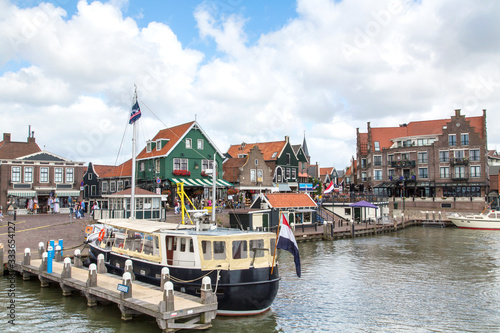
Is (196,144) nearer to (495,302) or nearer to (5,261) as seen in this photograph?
(5,261)

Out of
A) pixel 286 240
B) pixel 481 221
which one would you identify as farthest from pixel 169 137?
pixel 481 221

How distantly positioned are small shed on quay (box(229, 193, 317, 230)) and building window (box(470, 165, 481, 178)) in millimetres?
39508

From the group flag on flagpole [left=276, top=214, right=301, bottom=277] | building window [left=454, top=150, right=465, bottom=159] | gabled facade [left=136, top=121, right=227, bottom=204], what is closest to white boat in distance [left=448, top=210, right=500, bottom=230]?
building window [left=454, top=150, right=465, bottom=159]

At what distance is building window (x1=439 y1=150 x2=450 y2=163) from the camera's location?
73.8 meters

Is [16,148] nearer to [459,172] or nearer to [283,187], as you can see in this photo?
[283,187]

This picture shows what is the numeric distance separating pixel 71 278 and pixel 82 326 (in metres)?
4.17

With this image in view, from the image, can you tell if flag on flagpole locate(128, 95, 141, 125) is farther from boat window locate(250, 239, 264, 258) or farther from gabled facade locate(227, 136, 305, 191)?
gabled facade locate(227, 136, 305, 191)

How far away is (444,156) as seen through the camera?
244 ft

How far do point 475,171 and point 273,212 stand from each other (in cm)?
4726

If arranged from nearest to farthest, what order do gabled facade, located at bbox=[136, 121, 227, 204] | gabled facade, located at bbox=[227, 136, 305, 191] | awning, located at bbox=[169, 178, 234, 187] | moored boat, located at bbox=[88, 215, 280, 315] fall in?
1. moored boat, located at bbox=[88, 215, 280, 315]
2. awning, located at bbox=[169, 178, 234, 187]
3. gabled facade, located at bbox=[136, 121, 227, 204]
4. gabled facade, located at bbox=[227, 136, 305, 191]

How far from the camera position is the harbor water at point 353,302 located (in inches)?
649

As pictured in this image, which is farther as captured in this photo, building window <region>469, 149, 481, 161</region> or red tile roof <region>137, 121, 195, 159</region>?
building window <region>469, 149, 481, 161</region>

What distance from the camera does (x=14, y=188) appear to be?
45094 millimetres

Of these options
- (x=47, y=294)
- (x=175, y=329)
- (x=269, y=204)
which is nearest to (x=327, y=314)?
(x=175, y=329)
